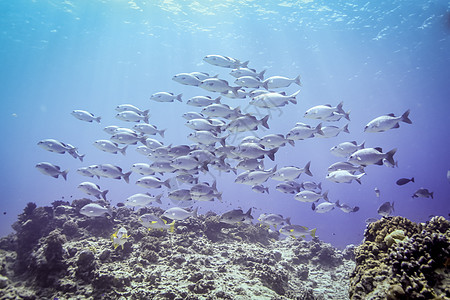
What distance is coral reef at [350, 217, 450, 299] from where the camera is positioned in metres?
3.31

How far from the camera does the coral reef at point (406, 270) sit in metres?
3.31

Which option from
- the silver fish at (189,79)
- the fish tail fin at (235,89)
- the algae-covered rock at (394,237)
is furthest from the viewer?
the silver fish at (189,79)

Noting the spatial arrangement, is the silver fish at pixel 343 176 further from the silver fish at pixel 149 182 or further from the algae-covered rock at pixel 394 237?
the silver fish at pixel 149 182

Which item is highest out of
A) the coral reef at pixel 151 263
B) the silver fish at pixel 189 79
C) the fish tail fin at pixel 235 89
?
the silver fish at pixel 189 79

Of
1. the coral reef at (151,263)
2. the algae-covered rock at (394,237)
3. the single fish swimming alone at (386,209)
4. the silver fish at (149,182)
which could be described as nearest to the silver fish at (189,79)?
the silver fish at (149,182)

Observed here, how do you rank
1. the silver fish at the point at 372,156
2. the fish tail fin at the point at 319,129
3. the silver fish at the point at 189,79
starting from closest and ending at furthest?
the silver fish at the point at 372,156 < the fish tail fin at the point at 319,129 < the silver fish at the point at 189,79

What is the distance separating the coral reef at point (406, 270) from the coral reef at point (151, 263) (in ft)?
3.30

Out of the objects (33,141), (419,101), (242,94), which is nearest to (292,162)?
(419,101)

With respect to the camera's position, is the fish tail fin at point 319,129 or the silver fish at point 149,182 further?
the silver fish at point 149,182

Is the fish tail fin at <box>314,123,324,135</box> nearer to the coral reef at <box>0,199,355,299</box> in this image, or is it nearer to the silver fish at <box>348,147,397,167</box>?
the silver fish at <box>348,147,397,167</box>

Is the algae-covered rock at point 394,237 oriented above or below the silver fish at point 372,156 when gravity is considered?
below

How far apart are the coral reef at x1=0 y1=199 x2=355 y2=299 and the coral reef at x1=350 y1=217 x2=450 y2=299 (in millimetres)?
1007

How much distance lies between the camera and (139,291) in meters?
5.34

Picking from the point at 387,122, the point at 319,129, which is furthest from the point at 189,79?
the point at 387,122
